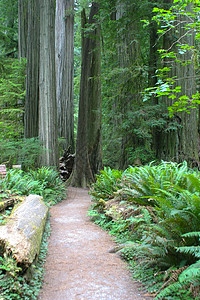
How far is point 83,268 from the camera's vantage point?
3.53 meters

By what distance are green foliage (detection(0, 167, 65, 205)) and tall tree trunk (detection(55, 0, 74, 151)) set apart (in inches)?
233

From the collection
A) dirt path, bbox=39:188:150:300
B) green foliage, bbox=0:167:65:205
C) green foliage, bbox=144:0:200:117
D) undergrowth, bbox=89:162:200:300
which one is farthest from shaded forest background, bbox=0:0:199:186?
undergrowth, bbox=89:162:200:300

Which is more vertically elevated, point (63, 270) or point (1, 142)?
point (1, 142)

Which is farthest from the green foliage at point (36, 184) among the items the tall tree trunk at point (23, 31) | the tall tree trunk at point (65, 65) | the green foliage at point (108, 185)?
the tall tree trunk at point (23, 31)

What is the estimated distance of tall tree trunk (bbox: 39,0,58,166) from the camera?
1067 centimetres

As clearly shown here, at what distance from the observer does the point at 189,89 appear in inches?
361

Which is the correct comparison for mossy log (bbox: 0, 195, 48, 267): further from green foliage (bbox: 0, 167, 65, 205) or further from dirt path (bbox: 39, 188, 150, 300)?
green foliage (bbox: 0, 167, 65, 205)

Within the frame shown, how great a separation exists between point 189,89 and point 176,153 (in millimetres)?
2308

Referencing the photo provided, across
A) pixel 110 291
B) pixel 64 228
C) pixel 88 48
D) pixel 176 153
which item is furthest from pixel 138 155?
pixel 110 291

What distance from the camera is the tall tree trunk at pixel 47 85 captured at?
35.0 ft

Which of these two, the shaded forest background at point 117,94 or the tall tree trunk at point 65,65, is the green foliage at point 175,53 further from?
the tall tree trunk at point 65,65

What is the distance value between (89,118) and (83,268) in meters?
9.52

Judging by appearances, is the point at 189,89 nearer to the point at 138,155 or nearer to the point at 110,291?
the point at 138,155

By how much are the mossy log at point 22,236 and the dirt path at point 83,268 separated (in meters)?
0.41
